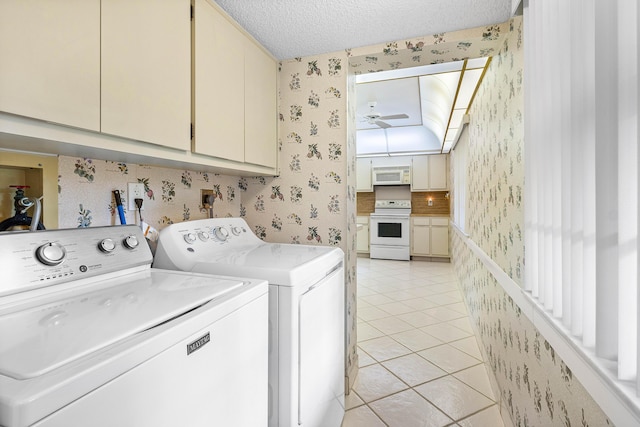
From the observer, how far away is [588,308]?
85 centimetres

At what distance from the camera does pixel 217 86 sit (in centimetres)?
150

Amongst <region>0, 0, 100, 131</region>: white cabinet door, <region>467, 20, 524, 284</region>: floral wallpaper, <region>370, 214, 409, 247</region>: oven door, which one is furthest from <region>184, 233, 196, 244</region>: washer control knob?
<region>370, 214, 409, 247</region>: oven door

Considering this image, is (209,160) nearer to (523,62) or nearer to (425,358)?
(523,62)

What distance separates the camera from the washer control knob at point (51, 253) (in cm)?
91

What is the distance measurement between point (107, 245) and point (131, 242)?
99mm

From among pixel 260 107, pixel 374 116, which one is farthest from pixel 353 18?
pixel 374 116

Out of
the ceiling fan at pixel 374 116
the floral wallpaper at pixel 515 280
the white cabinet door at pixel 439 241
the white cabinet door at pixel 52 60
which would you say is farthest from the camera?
the white cabinet door at pixel 439 241

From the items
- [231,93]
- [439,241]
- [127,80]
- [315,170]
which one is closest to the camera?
[127,80]

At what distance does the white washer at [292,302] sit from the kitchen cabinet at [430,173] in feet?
17.5

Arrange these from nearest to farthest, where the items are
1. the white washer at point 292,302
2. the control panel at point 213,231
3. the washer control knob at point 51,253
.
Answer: the washer control knob at point 51,253 < the white washer at point 292,302 < the control panel at point 213,231

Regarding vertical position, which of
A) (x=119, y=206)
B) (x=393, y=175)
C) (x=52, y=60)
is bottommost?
(x=119, y=206)

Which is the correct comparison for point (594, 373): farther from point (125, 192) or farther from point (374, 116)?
point (374, 116)

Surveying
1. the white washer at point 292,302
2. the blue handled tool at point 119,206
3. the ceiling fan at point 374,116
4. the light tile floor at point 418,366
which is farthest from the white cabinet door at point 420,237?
the blue handled tool at point 119,206

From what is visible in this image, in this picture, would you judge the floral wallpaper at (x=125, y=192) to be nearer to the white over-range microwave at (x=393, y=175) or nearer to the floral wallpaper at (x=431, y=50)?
the floral wallpaper at (x=431, y=50)
